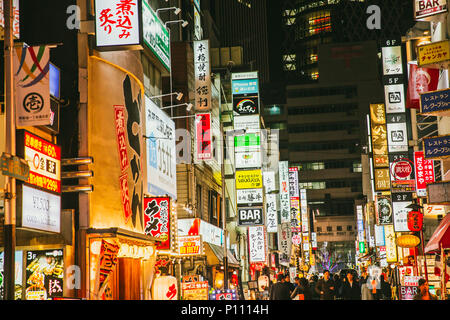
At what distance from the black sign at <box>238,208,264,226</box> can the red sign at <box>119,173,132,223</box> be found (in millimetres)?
22244

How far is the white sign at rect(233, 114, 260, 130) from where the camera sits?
49406 millimetres

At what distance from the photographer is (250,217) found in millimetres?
42438

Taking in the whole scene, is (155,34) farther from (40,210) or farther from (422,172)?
(422,172)

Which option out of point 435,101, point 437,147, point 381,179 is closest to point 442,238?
point 437,147

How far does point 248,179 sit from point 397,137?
10686 millimetres

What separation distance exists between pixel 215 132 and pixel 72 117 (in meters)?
29.0

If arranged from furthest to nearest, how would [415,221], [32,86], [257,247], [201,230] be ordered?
[257,247]
[201,230]
[415,221]
[32,86]

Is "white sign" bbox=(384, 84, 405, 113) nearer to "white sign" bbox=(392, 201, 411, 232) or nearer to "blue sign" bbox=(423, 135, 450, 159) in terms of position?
"white sign" bbox=(392, 201, 411, 232)

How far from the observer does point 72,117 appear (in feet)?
62.2

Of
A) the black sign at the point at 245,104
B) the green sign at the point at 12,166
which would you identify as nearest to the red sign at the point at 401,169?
the black sign at the point at 245,104

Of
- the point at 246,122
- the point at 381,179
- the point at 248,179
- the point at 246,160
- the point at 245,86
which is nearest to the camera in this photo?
the point at 248,179

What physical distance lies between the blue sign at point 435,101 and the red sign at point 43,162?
1213 centimetres

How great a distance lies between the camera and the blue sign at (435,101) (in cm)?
2027

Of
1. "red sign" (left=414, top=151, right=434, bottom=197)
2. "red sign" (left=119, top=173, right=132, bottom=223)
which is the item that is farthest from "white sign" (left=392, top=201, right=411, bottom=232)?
"red sign" (left=119, top=173, right=132, bottom=223)
